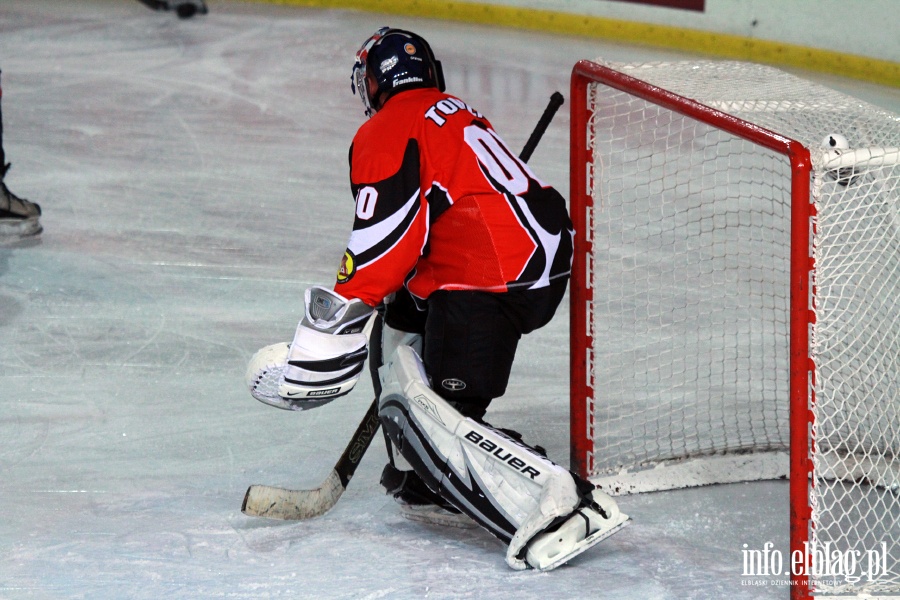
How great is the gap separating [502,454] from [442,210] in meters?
0.46

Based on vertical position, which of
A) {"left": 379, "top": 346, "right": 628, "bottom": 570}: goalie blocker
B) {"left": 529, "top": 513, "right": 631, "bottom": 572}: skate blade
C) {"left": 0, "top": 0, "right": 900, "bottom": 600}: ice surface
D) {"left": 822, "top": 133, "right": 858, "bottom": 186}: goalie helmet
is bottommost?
{"left": 0, "top": 0, "right": 900, "bottom": 600}: ice surface

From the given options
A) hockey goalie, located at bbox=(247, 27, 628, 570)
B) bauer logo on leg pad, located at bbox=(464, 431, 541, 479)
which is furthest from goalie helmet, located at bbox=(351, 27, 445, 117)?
bauer logo on leg pad, located at bbox=(464, 431, 541, 479)

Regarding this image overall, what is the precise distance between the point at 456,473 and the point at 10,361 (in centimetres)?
156

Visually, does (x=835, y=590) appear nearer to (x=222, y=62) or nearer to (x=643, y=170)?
(x=643, y=170)

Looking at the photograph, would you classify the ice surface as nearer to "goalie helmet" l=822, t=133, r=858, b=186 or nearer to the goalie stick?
the goalie stick

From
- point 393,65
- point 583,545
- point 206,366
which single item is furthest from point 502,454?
point 206,366

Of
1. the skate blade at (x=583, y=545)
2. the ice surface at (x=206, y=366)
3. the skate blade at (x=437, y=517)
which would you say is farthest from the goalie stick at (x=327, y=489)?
the skate blade at (x=583, y=545)

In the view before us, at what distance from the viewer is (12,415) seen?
2.89m

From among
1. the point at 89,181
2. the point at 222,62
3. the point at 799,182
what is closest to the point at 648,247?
the point at 799,182

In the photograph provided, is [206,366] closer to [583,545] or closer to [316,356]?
[316,356]

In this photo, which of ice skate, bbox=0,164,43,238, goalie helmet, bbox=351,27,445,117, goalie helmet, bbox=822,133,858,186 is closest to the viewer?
goalie helmet, bbox=822,133,858,186

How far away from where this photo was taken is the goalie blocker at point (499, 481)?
6.90ft

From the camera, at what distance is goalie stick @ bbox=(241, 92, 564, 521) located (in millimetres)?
2361

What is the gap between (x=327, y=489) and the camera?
7.93ft
